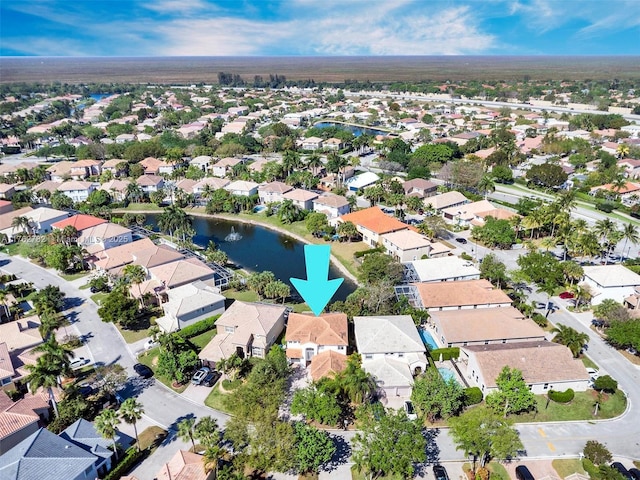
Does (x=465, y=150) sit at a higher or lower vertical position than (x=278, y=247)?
higher

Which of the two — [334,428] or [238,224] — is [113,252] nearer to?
[238,224]

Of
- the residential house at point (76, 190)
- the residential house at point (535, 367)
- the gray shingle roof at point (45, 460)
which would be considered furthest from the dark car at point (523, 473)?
the residential house at point (76, 190)

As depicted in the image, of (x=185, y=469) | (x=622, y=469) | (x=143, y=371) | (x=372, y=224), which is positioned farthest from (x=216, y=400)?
(x=372, y=224)

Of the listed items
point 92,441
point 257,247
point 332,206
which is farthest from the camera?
point 332,206

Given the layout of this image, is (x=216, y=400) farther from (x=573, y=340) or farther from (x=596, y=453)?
(x=573, y=340)

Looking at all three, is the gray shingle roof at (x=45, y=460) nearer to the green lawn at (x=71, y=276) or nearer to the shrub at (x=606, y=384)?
the green lawn at (x=71, y=276)

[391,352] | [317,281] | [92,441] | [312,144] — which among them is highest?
[312,144]

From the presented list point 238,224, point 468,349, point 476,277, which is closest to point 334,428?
point 468,349
